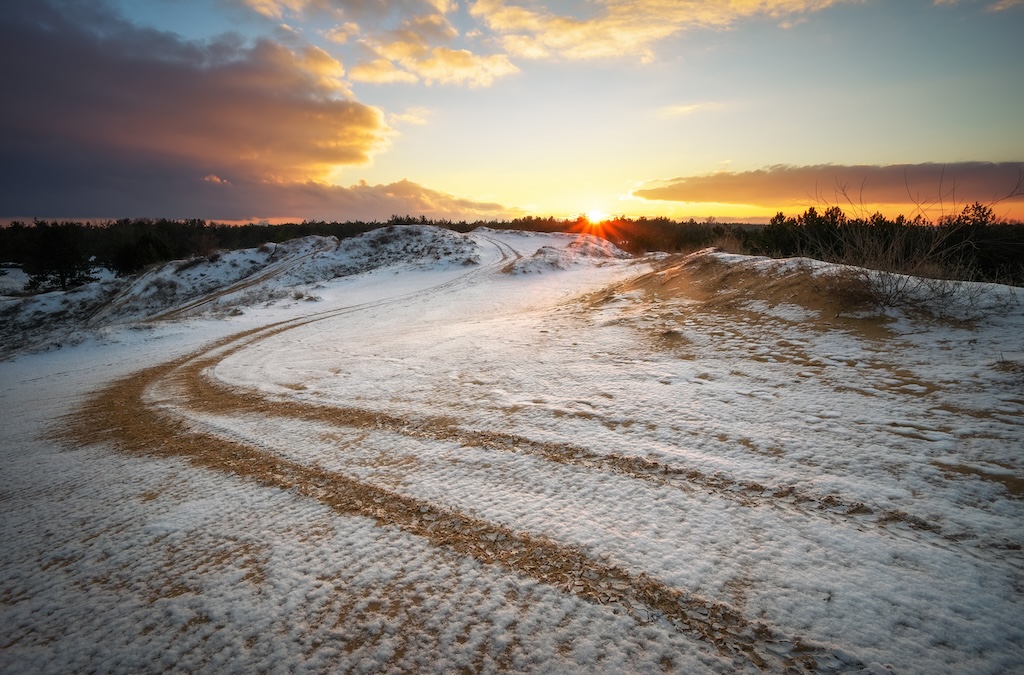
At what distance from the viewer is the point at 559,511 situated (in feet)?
7.77

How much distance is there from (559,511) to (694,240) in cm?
2763

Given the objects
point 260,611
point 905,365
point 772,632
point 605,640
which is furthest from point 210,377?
point 905,365

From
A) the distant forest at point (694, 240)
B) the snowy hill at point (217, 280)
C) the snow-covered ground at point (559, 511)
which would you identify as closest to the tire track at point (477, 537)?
the snow-covered ground at point (559, 511)

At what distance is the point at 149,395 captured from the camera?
5.63 meters

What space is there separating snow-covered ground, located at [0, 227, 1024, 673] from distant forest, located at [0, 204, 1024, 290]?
1652mm

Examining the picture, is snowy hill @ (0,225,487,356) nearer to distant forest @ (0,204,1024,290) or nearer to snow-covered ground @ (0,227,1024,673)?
distant forest @ (0,204,1024,290)

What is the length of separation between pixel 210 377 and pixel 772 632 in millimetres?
7377

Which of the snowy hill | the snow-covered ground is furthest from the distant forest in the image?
the snowy hill

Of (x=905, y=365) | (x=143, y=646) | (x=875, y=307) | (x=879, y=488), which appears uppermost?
(x=875, y=307)

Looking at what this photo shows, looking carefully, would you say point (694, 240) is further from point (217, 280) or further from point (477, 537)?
point (217, 280)

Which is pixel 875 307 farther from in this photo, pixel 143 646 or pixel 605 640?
pixel 143 646

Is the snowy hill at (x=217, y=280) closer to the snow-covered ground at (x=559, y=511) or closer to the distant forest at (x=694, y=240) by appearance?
the distant forest at (x=694, y=240)

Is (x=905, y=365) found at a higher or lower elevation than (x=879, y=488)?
higher

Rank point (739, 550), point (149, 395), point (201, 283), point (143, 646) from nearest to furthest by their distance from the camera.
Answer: point (143, 646), point (739, 550), point (149, 395), point (201, 283)
